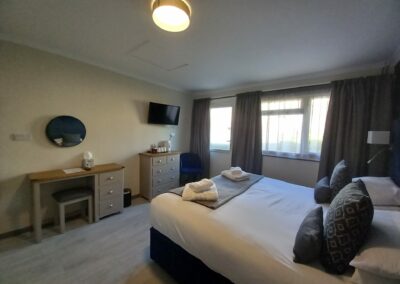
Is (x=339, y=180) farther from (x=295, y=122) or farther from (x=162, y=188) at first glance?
(x=162, y=188)

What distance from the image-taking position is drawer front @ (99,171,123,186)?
2.64 metres

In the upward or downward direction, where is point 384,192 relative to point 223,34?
downward

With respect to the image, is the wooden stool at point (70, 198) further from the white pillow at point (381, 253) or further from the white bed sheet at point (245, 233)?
the white pillow at point (381, 253)

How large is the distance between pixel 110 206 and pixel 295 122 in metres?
3.56

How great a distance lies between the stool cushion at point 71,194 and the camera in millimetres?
2314

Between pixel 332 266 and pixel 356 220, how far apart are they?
30cm

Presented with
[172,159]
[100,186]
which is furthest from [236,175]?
[100,186]

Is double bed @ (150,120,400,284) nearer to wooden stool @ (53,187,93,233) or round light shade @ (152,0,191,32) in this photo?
wooden stool @ (53,187,93,233)

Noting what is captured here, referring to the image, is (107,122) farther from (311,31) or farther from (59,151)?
(311,31)

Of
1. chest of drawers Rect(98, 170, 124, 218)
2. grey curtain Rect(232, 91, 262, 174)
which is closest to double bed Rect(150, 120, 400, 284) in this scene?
chest of drawers Rect(98, 170, 124, 218)

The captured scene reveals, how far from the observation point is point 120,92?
321cm

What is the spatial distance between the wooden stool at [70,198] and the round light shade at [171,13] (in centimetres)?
246

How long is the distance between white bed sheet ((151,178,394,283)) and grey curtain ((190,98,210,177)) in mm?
2493

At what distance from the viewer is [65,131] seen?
257cm
